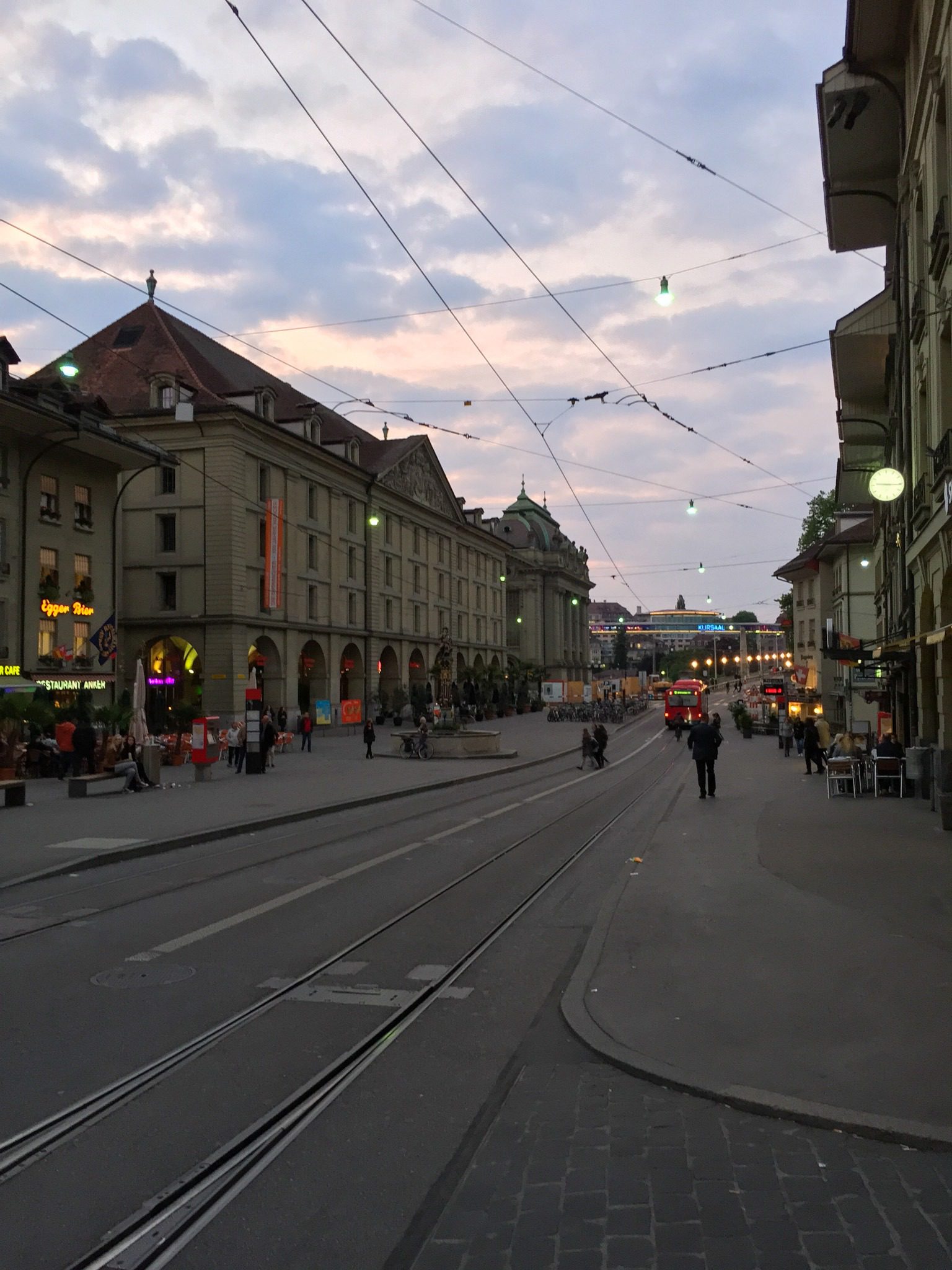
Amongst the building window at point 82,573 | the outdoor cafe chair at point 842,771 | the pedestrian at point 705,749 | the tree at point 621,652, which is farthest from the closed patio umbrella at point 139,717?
the tree at point 621,652

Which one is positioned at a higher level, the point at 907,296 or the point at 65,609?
the point at 907,296

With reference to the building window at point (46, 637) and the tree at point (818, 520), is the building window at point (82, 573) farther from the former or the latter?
the tree at point (818, 520)

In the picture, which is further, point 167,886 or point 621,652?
point 621,652

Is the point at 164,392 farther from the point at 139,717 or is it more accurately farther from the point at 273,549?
the point at 139,717

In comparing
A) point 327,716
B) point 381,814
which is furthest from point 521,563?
point 381,814

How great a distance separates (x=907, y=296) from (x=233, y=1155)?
20508mm

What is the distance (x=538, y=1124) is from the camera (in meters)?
5.17

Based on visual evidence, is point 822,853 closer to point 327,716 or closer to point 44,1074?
point 44,1074

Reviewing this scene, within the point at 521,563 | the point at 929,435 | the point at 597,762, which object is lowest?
the point at 597,762

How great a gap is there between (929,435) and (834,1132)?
612 inches

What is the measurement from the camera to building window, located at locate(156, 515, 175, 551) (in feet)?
173

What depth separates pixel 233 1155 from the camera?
15.9 ft

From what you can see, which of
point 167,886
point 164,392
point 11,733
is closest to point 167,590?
point 164,392

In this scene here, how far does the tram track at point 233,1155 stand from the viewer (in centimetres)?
403
